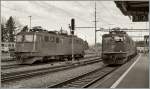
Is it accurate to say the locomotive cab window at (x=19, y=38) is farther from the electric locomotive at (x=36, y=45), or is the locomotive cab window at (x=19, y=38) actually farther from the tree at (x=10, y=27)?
the tree at (x=10, y=27)

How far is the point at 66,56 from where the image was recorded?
34562 mm

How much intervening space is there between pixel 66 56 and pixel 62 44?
2653 mm

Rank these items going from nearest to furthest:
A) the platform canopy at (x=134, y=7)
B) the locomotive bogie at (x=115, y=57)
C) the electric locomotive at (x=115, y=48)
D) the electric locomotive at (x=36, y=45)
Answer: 1. the platform canopy at (x=134, y=7)
2. the locomotive bogie at (x=115, y=57)
3. the electric locomotive at (x=115, y=48)
4. the electric locomotive at (x=36, y=45)

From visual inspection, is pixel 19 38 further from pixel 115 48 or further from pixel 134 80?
pixel 134 80

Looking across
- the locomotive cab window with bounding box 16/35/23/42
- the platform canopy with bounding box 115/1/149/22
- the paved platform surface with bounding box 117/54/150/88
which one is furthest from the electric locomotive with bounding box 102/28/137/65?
the locomotive cab window with bounding box 16/35/23/42

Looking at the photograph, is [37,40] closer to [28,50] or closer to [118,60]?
[28,50]

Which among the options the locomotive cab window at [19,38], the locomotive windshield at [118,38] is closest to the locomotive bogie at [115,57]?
the locomotive windshield at [118,38]

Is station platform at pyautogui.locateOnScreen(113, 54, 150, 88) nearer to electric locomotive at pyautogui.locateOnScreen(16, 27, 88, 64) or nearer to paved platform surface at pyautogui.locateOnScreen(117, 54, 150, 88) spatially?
paved platform surface at pyautogui.locateOnScreen(117, 54, 150, 88)

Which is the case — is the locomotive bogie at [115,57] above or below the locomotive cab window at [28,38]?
below

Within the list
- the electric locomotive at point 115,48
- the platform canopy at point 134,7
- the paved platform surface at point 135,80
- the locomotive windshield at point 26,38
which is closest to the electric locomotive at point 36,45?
the locomotive windshield at point 26,38

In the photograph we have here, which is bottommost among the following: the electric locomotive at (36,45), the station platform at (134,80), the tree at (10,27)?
the station platform at (134,80)

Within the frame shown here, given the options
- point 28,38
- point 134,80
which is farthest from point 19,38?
point 134,80

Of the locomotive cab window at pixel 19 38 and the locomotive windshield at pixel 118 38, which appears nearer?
the locomotive windshield at pixel 118 38

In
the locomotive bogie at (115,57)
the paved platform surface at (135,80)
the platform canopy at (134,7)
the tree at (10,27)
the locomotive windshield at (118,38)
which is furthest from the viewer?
the tree at (10,27)
